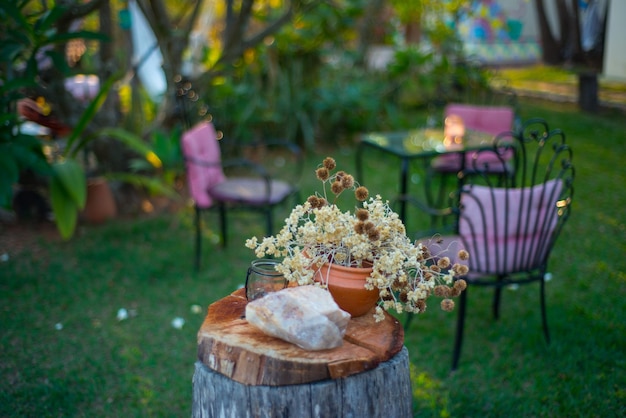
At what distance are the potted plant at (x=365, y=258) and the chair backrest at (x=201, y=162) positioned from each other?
6.57 feet

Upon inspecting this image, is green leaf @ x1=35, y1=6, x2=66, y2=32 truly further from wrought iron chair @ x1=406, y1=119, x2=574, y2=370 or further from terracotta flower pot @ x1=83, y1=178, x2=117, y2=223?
wrought iron chair @ x1=406, y1=119, x2=574, y2=370

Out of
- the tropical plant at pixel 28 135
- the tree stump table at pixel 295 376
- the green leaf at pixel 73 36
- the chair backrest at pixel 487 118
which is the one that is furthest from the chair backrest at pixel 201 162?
the chair backrest at pixel 487 118

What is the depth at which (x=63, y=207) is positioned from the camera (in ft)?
13.4

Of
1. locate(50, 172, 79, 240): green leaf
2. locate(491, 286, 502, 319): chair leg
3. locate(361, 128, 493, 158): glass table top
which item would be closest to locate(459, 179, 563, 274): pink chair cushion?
locate(491, 286, 502, 319): chair leg

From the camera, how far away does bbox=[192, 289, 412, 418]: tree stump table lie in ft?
5.42

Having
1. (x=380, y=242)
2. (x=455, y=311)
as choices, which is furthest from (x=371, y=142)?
(x=380, y=242)

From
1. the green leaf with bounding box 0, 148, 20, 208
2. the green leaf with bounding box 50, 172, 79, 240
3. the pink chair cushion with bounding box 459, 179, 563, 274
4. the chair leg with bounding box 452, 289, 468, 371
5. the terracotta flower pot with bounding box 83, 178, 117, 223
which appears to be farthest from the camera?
the terracotta flower pot with bounding box 83, 178, 117, 223

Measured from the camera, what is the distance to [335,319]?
1.67 meters

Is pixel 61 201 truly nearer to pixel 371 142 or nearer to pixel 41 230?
pixel 41 230

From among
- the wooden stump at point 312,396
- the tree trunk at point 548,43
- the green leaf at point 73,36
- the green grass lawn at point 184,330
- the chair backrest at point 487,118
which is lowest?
the green grass lawn at point 184,330

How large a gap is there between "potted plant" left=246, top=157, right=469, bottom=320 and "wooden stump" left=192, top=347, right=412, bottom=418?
0.22 meters

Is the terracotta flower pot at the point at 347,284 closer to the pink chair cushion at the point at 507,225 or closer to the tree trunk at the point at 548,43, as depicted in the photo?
the pink chair cushion at the point at 507,225

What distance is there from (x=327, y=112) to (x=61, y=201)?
365 centimetres

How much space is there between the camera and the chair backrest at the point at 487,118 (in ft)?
16.2
